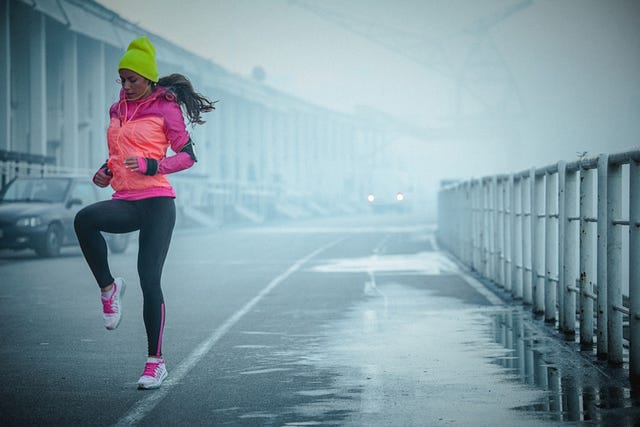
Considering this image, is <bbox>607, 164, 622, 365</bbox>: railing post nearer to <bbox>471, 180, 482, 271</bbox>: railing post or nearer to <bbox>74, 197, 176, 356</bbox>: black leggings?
<bbox>74, 197, 176, 356</bbox>: black leggings

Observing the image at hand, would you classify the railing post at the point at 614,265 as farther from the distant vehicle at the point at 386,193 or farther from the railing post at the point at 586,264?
the distant vehicle at the point at 386,193

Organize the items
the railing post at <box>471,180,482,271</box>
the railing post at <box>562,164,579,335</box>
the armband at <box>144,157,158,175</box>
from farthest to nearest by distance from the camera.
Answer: the railing post at <box>471,180,482,271</box>, the railing post at <box>562,164,579,335</box>, the armband at <box>144,157,158,175</box>

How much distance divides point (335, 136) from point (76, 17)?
5302cm

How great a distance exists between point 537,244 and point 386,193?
60913mm

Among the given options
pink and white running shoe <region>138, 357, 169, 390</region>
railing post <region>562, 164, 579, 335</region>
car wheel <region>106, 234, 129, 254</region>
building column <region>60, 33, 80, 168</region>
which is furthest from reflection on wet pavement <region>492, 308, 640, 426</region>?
building column <region>60, 33, 80, 168</region>

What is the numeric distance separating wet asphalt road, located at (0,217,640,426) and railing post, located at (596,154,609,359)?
0.25m

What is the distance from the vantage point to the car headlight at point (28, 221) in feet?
70.6

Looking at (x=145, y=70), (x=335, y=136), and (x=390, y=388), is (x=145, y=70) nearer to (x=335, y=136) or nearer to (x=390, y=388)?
(x=390, y=388)

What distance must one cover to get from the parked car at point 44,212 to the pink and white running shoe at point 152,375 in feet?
50.4

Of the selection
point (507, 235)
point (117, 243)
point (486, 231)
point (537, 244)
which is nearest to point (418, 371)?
point (537, 244)

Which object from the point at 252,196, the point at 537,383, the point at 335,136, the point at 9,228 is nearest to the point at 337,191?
the point at 335,136

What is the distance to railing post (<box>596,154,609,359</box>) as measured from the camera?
312 inches

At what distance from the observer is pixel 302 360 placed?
804cm

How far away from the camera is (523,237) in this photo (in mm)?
12477
